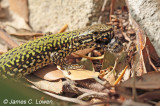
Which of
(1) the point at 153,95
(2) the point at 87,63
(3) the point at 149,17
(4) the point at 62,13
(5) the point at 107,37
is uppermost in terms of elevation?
(4) the point at 62,13

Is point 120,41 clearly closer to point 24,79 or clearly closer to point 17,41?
point 24,79

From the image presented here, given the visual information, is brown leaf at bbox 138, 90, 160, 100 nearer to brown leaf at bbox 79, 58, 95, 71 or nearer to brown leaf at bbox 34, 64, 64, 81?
brown leaf at bbox 79, 58, 95, 71

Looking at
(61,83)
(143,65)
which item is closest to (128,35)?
(143,65)

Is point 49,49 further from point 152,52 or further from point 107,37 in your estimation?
point 152,52

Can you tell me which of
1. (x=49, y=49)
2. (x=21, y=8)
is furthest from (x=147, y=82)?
(x=21, y=8)

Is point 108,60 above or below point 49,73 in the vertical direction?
above

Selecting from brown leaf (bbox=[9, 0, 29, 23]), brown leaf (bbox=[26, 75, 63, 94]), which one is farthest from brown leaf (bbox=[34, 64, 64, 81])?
brown leaf (bbox=[9, 0, 29, 23])

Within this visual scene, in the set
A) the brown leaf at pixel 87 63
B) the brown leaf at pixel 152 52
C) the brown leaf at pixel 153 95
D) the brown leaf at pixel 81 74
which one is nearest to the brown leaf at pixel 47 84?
the brown leaf at pixel 81 74

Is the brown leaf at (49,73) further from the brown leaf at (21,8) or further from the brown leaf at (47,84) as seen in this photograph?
the brown leaf at (21,8)
